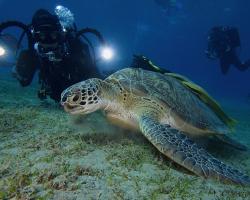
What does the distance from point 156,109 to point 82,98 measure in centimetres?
112

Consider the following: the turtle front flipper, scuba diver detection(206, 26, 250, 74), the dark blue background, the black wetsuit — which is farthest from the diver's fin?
the dark blue background

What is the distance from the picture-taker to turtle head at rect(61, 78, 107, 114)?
11.6 ft

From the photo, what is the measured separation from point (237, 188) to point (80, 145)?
1822mm

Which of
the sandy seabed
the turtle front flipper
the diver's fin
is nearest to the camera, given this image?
Answer: the sandy seabed

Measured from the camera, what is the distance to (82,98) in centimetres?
360

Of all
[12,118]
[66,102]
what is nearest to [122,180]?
[66,102]

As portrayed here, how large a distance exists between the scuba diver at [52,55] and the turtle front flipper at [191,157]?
275cm

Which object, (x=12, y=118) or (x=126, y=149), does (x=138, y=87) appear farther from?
(x=12, y=118)

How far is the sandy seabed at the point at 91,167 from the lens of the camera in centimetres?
240

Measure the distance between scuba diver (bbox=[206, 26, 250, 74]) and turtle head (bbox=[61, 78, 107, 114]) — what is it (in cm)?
1369

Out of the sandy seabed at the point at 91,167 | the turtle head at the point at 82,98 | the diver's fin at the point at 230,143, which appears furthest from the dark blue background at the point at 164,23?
the turtle head at the point at 82,98

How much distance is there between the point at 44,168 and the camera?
9.34 feet

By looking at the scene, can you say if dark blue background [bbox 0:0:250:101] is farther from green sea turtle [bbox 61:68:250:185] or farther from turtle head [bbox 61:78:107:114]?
turtle head [bbox 61:78:107:114]

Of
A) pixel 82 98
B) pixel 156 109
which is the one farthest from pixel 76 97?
pixel 156 109
